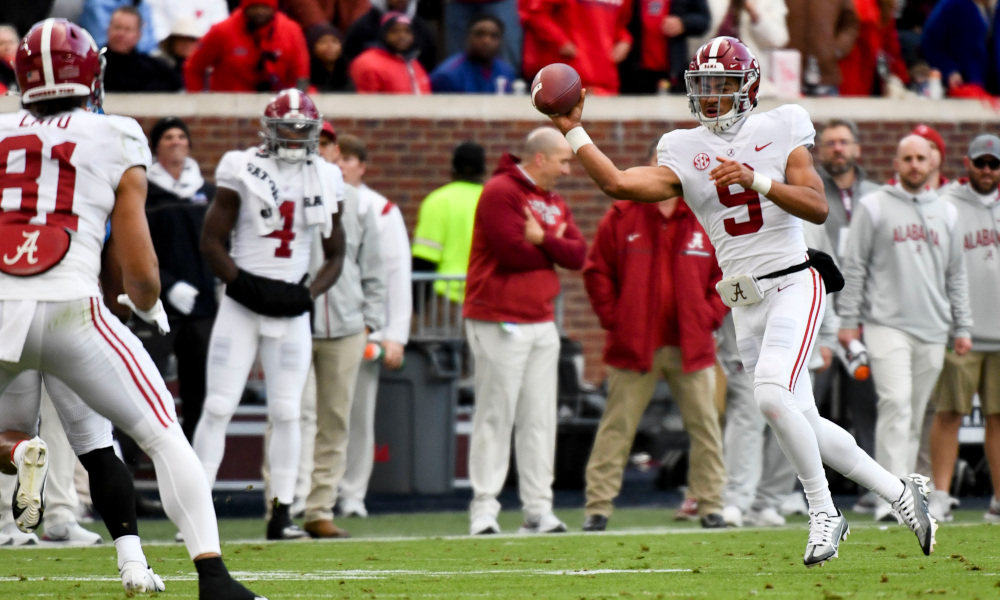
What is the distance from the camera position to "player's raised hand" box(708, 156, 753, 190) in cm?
570

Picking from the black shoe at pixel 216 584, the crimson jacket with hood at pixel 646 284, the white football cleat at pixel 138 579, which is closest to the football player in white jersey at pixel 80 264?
the black shoe at pixel 216 584

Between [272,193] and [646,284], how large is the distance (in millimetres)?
2166

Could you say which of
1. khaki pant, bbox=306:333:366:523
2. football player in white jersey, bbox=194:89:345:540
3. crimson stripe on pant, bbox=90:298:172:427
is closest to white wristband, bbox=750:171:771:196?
crimson stripe on pant, bbox=90:298:172:427

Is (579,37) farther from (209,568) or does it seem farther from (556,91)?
(209,568)

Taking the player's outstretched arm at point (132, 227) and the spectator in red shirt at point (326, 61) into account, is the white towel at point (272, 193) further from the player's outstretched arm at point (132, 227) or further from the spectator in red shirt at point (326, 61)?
the spectator in red shirt at point (326, 61)

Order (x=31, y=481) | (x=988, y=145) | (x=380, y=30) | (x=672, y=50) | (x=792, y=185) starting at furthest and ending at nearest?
(x=672, y=50) → (x=380, y=30) → (x=988, y=145) → (x=792, y=185) → (x=31, y=481)

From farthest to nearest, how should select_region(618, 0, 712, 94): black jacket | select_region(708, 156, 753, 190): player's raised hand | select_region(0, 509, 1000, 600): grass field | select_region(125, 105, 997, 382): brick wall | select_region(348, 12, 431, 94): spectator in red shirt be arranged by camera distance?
select_region(618, 0, 712, 94): black jacket < select_region(125, 105, 997, 382): brick wall < select_region(348, 12, 431, 94): spectator in red shirt < select_region(708, 156, 753, 190): player's raised hand < select_region(0, 509, 1000, 600): grass field

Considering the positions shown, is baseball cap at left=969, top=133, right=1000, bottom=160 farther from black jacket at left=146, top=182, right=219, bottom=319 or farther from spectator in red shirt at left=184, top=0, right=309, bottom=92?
spectator in red shirt at left=184, top=0, right=309, bottom=92

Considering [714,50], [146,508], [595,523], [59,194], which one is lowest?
[146,508]

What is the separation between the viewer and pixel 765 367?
19.1 ft

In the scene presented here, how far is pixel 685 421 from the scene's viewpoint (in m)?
8.60

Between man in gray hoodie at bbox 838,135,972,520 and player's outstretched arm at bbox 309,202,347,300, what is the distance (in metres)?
2.92

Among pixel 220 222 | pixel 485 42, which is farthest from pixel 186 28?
pixel 220 222

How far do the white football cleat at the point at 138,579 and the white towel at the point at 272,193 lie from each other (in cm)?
274
